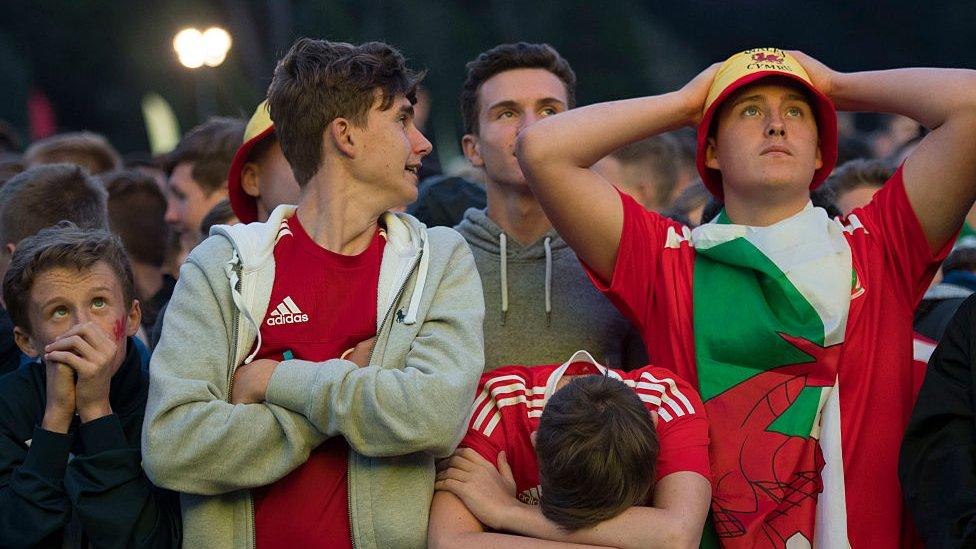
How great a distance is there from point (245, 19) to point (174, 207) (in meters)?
9.17

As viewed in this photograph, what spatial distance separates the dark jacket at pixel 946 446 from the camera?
133 inches

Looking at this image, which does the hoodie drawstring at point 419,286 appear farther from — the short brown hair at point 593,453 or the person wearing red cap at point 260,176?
the person wearing red cap at point 260,176

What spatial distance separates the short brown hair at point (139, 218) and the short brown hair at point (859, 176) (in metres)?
3.24

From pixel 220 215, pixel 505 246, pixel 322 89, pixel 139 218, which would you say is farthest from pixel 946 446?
pixel 139 218

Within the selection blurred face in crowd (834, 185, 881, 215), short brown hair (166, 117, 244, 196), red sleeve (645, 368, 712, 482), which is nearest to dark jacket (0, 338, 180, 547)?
red sleeve (645, 368, 712, 482)

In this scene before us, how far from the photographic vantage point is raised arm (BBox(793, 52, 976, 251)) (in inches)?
151

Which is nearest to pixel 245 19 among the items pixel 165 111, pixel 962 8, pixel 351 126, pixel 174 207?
pixel 165 111

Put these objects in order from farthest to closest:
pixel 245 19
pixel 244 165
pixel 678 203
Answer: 1. pixel 245 19
2. pixel 678 203
3. pixel 244 165

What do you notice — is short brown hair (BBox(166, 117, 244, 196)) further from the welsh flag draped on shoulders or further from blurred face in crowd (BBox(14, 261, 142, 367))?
the welsh flag draped on shoulders

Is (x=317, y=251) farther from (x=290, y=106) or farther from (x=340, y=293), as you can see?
(x=290, y=106)

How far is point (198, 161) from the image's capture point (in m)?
6.09

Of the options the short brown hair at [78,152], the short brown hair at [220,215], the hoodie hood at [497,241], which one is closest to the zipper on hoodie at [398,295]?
the hoodie hood at [497,241]

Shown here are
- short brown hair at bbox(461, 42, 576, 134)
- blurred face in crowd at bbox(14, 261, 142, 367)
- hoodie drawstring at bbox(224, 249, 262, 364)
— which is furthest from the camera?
short brown hair at bbox(461, 42, 576, 134)

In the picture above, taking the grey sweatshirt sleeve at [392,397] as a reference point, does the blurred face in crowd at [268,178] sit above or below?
above
